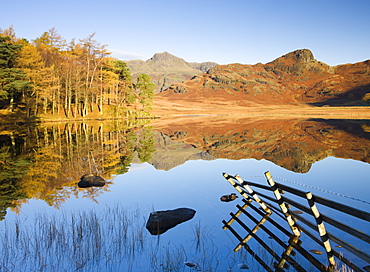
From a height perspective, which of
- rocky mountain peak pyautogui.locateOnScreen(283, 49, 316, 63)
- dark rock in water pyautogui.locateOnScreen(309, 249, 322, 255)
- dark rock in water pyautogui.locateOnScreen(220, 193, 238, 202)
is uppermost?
rocky mountain peak pyautogui.locateOnScreen(283, 49, 316, 63)

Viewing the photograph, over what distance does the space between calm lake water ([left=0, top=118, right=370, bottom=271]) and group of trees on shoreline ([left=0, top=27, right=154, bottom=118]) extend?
24254 millimetres

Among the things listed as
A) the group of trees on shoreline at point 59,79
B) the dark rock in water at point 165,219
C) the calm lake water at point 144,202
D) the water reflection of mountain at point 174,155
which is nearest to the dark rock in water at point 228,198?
the calm lake water at point 144,202

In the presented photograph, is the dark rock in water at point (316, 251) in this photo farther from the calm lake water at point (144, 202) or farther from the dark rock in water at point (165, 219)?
the dark rock in water at point (165, 219)

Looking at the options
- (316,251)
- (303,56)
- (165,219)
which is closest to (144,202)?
(165,219)

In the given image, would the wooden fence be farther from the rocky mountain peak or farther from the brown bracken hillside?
the rocky mountain peak

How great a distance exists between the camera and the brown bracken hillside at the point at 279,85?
13650 cm

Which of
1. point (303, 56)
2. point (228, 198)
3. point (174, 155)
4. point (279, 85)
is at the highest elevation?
point (303, 56)

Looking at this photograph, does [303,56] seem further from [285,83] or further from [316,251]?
[316,251]

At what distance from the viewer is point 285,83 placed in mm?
166000

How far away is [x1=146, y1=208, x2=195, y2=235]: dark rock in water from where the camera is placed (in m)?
7.62

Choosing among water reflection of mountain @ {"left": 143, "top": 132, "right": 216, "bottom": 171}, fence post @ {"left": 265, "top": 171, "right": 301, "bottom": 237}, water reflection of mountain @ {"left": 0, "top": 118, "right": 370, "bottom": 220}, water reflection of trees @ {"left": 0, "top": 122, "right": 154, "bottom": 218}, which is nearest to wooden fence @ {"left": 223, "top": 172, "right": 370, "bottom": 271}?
fence post @ {"left": 265, "top": 171, "right": 301, "bottom": 237}

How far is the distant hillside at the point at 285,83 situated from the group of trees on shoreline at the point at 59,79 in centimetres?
8042

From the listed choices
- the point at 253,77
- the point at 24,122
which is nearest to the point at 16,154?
the point at 24,122

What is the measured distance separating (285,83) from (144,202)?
169m
